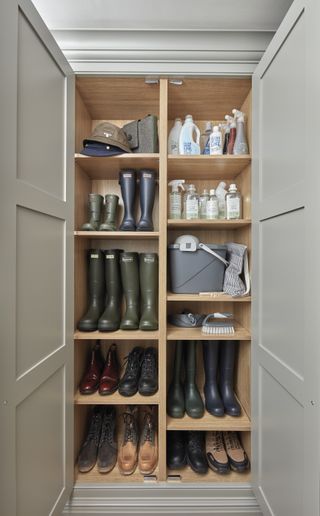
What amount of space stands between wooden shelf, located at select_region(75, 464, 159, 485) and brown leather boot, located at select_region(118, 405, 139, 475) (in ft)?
0.07

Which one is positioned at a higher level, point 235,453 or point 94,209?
point 94,209

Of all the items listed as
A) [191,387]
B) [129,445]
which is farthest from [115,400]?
[191,387]

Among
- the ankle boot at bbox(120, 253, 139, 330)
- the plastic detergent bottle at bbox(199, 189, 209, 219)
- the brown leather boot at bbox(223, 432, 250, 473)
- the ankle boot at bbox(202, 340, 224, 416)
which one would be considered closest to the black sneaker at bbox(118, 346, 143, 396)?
the ankle boot at bbox(120, 253, 139, 330)

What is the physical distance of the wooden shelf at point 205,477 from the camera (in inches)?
47.9

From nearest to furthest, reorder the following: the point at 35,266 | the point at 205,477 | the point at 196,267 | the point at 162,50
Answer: the point at 35,266 → the point at 162,50 → the point at 205,477 → the point at 196,267

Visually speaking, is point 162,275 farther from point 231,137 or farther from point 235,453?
point 235,453

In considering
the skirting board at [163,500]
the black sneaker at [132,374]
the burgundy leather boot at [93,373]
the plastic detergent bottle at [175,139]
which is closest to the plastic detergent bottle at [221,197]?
the plastic detergent bottle at [175,139]

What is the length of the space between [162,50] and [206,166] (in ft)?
1.69

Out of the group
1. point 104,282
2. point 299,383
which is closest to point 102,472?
point 104,282

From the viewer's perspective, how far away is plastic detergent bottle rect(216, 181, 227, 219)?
1373 mm

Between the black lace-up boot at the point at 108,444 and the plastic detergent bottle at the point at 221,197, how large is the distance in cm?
120

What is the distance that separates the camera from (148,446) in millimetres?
1295

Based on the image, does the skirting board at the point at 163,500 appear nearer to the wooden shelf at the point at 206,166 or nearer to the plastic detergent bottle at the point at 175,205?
the plastic detergent bottle at the point at 175,205

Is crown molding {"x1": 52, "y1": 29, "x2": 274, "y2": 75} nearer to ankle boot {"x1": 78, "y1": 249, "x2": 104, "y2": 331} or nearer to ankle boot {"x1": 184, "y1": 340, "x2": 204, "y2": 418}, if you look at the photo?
ankle boot {"x1": 78, "y1": 249, "x2": 104, "y2": 331}
